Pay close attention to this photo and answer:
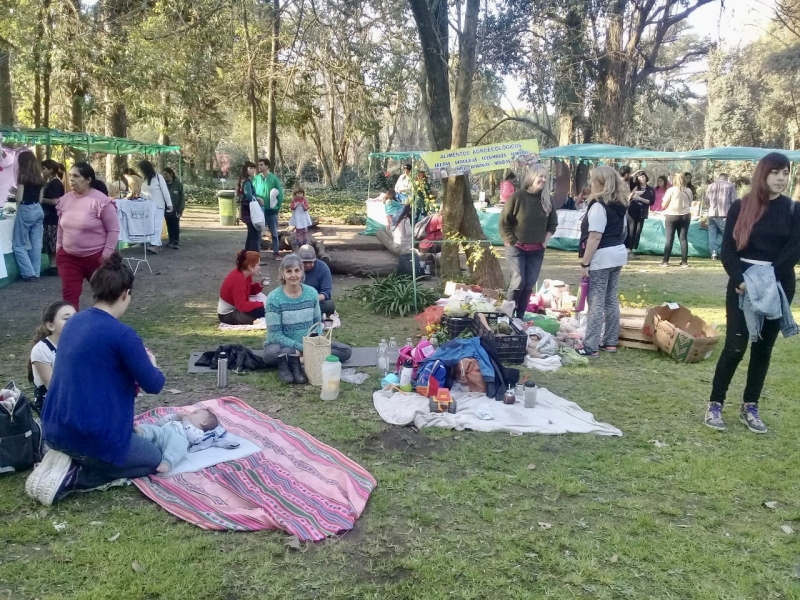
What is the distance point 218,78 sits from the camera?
18547 mm

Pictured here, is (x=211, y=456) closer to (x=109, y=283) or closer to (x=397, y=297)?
(x=109, y=283)

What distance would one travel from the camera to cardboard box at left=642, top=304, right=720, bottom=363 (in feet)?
21.3

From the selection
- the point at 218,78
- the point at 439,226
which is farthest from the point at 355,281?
the point at 218,78

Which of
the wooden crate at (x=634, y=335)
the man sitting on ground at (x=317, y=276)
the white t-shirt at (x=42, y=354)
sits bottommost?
the wooden crate at (x=634, y=335)

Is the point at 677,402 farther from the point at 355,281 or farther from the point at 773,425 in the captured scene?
the point at 355,281

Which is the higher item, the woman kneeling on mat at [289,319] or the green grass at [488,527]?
the woman kneeling on mat at [289,319]

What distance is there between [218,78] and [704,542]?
18.3 meters

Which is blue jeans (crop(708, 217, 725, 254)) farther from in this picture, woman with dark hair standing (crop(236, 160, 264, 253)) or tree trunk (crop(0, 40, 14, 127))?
tree trunk (crop(0, 40, 14, 127))

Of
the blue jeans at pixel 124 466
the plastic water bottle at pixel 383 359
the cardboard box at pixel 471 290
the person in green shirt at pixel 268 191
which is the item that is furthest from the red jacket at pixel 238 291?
the person in green shirt at pixel 268 191

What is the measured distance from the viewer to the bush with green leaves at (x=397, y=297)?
27.3 ft

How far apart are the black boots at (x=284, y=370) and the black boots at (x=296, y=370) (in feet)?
0.09

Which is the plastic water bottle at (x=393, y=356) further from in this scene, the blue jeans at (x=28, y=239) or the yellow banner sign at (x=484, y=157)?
the blue jeans at (x=28, y=239)

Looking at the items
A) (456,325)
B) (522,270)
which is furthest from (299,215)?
(456,325)

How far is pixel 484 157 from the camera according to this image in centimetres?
764
